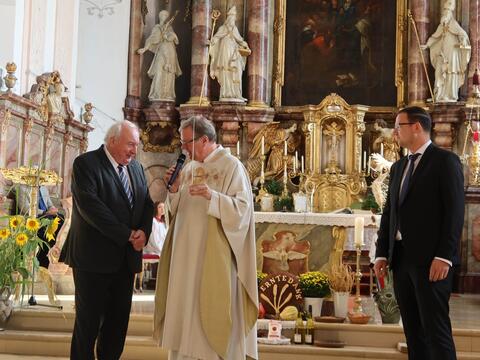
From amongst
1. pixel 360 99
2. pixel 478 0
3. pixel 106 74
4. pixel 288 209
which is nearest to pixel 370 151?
pixel 360 99

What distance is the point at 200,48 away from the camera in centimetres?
1362

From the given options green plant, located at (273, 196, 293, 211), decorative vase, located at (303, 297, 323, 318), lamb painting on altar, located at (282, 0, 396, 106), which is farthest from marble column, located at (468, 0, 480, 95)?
decorative vase, located at (303, 297, 323, 318)

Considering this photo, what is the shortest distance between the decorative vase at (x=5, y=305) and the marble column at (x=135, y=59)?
→ 7.51 m

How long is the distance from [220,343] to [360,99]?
9.87 m

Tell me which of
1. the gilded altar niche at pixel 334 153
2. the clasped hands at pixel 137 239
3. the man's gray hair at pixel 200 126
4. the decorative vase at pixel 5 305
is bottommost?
the decorative vase at pixel 5 305

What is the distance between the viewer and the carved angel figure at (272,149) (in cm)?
1308

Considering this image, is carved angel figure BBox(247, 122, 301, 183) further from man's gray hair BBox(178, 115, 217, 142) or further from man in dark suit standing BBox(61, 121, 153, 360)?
man's gray hair BBox(178, 115, 217, 142)

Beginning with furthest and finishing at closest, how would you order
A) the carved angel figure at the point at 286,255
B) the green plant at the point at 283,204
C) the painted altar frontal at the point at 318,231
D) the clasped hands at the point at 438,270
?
1. the green plant at the point at 283,204
2. the painted altar frontal at the point at 318,231
3. the carved angel figure at the point at 286,255
4. the clasped hands at the point at 438,270

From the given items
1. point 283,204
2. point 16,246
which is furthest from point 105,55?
point 16,246

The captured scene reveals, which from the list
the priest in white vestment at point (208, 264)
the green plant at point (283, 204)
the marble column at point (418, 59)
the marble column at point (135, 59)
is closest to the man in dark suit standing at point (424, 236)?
the priest in white vestment at point (208, 264)

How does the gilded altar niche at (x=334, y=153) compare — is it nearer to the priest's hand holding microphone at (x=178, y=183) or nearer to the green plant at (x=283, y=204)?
the green plant at (x=283, y=204)

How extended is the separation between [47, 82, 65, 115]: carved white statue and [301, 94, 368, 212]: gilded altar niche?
4.15 meters

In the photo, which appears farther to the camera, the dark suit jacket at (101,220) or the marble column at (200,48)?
the marble column at (200,48)

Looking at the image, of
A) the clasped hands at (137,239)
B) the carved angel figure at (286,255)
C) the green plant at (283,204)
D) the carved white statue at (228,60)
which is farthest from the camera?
the carved white statue at (228,60)
